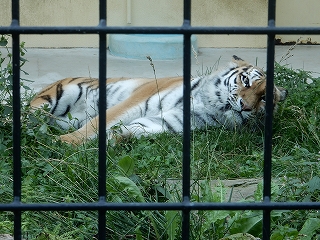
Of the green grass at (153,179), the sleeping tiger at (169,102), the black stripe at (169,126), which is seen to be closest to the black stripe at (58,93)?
the sleeping tiger at (169,102)

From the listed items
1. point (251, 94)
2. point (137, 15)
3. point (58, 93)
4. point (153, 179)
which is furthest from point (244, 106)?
point (137, 15)

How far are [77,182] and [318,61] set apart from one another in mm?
6244

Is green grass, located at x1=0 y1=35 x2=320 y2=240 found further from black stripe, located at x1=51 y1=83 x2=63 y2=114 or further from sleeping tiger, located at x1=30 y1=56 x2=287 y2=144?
black stripe, located at x1=51 y1=83 x2=63 y2=114

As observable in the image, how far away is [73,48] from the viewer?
375 inches

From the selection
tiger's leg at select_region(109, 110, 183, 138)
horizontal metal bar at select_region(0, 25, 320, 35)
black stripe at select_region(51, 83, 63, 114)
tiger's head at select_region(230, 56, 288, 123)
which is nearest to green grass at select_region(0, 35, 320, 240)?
tiger's leg at select_region(109, 110, 183, 138)

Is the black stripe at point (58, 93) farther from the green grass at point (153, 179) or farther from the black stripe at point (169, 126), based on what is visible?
the green grass at point (153, 179)

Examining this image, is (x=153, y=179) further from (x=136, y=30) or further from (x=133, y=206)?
(x=136, y=30)

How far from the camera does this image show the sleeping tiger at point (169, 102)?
194 inches

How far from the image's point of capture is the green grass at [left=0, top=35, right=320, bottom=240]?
2.64 m

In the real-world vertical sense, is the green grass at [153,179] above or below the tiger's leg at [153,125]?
below

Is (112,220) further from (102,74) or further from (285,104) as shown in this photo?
(285,104)

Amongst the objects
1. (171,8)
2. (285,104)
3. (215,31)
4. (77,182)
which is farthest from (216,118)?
(171,8)

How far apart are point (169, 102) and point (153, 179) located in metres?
2.16

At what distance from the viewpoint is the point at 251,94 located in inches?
196
